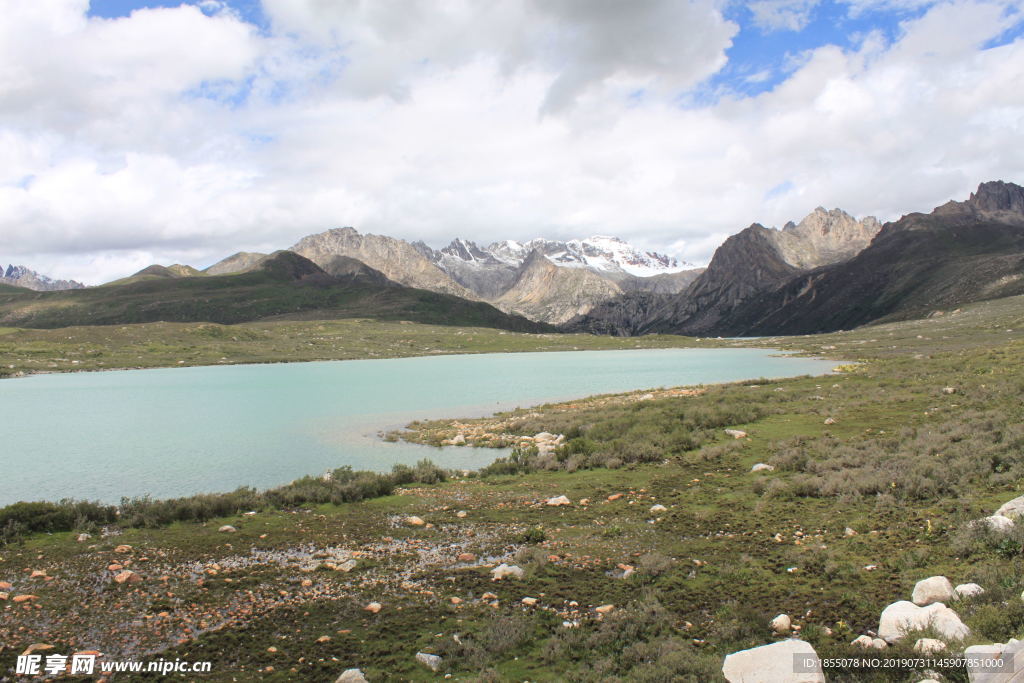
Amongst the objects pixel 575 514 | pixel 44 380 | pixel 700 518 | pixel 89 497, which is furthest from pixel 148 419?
pixel 44 380

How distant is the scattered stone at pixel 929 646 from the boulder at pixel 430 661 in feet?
22.9

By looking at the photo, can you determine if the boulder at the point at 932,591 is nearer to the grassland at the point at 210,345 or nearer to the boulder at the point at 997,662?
the boulder at the point at 997,662

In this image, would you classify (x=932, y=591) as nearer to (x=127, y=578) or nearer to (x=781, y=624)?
(x=781, y=624)

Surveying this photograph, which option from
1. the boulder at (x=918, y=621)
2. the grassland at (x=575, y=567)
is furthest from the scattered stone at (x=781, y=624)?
the boulder at (x=918, y=621)

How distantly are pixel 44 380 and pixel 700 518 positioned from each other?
111149mm

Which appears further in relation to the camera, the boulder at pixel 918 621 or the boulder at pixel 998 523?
the boulder at pixel 998 523

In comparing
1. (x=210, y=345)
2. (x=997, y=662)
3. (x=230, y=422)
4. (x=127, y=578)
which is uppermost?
(x=210, y=345)

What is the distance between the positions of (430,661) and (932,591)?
8.28m

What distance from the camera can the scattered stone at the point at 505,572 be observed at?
13.0 metres

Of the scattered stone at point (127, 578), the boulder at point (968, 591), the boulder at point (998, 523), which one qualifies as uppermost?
the boulder at point (998, 523)

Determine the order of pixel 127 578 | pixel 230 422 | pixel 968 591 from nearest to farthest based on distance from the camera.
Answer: pixel 968 591 → pixel 127 578 → pixel 230 422

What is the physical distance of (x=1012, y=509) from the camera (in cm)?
1217

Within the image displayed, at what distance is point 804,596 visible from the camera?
10914 mm

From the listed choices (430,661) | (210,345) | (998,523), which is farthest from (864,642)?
(210,345)
